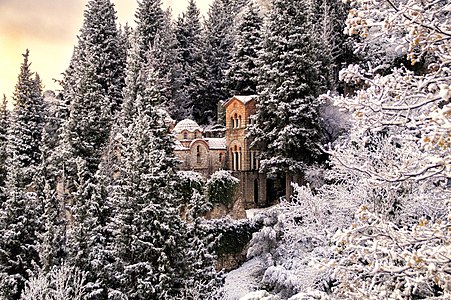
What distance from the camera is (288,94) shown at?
24.4m

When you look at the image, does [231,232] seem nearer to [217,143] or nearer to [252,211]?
[252,211]

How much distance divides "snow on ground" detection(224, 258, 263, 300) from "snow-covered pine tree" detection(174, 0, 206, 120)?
51.4ft

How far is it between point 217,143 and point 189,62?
43.7ft

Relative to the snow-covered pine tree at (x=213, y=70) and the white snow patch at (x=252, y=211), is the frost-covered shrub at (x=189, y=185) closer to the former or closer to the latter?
the white snow patch at (x=252, y=211)

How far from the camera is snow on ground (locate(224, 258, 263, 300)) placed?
19.2m

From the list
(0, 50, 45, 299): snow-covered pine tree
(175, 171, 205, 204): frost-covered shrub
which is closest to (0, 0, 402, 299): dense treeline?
(0, 50, 45, 299): snow-covered pine tree

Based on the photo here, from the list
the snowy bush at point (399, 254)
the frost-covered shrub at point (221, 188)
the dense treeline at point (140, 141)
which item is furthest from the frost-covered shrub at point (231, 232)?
the snowy bush at point (399, 254)

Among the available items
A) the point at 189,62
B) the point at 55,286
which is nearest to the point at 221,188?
the point at 55,286

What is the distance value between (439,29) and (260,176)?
24.1 meters

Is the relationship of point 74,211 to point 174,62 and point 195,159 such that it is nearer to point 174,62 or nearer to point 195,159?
point 195,159

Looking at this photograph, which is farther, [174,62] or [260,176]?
[174,62]

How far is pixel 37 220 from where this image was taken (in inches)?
699

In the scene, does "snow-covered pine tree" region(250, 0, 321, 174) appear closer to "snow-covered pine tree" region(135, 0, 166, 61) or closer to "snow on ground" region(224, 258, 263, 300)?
"snow on ground" region(224, 258, 263, 300)

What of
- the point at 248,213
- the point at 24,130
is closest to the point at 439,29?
the point at 248,213
